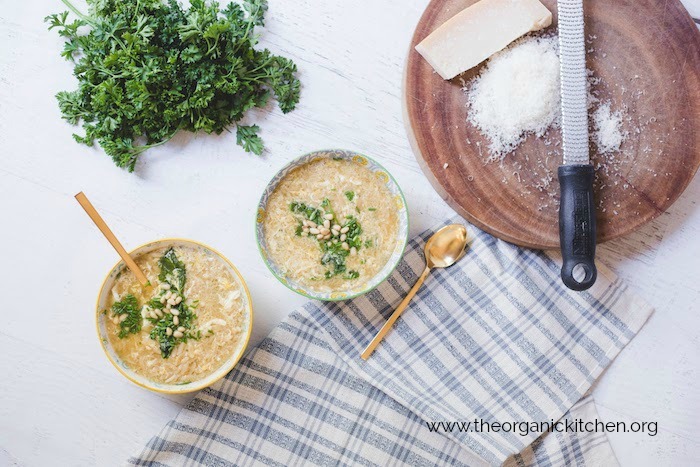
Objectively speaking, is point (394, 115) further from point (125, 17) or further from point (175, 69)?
point (125, 17)

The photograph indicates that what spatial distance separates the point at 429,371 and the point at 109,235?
1370 millimetres

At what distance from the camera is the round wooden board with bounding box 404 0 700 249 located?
2400 mm

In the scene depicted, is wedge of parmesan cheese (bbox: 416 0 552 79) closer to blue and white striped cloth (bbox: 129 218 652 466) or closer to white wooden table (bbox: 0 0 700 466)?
white wooden table (bbox: 0 0 700 466)

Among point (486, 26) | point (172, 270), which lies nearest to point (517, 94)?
point (486, 26)

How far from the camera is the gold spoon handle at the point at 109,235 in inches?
85.8

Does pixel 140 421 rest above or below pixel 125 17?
below

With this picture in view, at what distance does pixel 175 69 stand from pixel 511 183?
4.58 feet

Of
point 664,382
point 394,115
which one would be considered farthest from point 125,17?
point 664,382

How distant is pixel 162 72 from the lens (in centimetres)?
230

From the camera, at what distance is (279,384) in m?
2.46

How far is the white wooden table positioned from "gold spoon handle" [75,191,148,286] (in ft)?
0.89

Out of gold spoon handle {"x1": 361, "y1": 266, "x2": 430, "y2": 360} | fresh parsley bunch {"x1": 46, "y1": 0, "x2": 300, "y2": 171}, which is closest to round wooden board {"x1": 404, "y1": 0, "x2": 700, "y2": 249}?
gold spoon handle {"x1": 361, "y1": 266, "x2": 430, "y2": 360}

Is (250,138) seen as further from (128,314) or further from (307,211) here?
(128,314)

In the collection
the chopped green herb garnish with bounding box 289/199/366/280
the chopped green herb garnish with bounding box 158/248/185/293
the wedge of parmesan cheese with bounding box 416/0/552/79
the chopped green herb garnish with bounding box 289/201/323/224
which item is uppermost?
the wedge of parmesan cheese with bounding box 416/0/552/79
